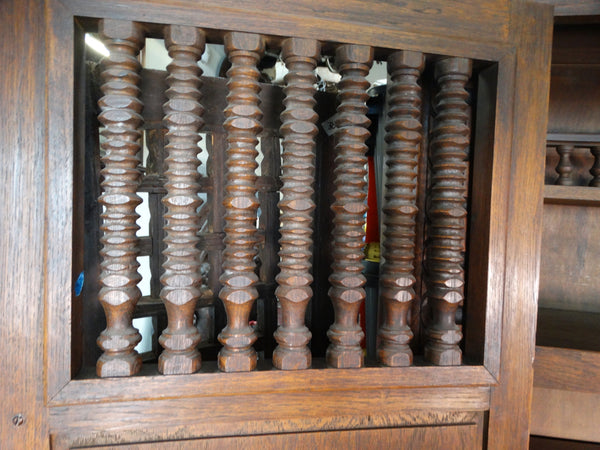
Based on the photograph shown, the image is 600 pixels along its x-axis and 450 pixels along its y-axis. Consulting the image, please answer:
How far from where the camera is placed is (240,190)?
1.84 feet

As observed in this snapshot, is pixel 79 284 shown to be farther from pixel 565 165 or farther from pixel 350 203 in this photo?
pixel 565 165

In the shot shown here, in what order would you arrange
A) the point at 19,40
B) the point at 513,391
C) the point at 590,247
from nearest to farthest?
the point at 19,40 → the point at 513,391 → the point at 590,247

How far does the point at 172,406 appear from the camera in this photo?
1.82ft

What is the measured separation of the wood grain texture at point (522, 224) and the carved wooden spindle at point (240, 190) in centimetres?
39

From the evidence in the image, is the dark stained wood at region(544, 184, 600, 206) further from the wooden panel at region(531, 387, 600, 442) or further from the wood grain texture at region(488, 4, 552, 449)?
the wooden panel at region(531, 387, 600, 442)

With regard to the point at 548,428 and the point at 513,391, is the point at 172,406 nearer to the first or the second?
the point at 513,391

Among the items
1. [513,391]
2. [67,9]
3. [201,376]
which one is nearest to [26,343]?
[201,376]

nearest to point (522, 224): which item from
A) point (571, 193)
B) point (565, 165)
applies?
point (571, 193)

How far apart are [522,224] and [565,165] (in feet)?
1.15

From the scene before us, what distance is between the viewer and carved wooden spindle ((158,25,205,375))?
0.55 m

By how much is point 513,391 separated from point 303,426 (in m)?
0.33

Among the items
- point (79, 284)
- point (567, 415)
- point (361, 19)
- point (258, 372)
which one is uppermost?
point (361, 19)

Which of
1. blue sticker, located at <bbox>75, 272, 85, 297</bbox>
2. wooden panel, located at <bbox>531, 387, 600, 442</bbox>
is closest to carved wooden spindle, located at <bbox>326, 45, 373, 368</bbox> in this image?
blue sticker, located at <bbox>75, 272, 85, 297</bbox>

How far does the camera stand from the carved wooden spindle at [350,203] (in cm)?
59
